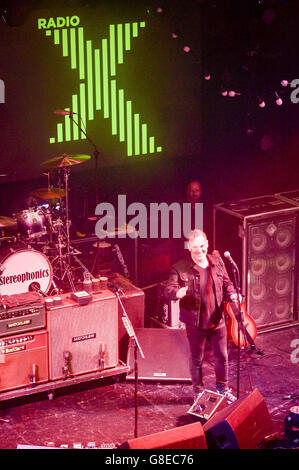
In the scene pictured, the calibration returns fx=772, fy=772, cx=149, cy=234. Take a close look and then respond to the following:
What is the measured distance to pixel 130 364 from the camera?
7.52m

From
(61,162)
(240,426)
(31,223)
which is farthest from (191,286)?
(31,223)

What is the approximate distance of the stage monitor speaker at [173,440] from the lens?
504 centimetres

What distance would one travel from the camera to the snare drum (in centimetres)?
842

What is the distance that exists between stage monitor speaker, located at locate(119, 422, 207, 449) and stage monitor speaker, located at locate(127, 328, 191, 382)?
209 cm

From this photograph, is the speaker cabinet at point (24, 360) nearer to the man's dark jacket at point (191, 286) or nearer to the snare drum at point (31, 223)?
the man's dark jacket at point (191, 286)

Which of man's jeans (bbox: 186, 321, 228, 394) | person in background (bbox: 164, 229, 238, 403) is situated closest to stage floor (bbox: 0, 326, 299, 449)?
man's jeans (bbox: 186, 321, 228, 394)

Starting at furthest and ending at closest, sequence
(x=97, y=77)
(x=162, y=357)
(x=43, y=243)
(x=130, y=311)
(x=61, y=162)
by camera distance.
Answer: (x=97, y=77), (x=43, y=243), (x=61, y=162), (x=130, y=311), (x=162, y=357)

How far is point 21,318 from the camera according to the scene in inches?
275

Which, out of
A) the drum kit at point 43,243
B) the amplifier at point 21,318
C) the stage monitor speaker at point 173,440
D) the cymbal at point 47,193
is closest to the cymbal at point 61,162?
the drum kit at point 43,243

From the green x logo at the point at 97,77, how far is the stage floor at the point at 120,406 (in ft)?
10.3

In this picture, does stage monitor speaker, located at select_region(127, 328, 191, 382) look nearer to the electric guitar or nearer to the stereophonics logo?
the electric guitar

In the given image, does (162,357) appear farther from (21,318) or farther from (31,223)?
(31,223)

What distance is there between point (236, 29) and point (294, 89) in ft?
3.43

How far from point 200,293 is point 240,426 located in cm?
139
